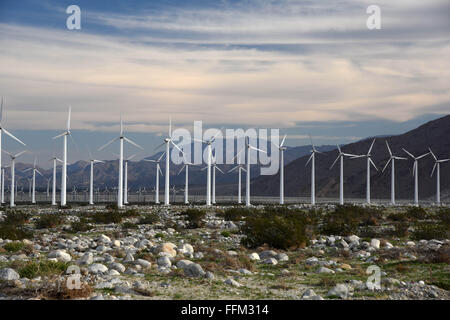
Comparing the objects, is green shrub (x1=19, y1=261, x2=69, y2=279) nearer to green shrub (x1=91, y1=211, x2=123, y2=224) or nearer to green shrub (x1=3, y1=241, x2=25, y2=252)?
green shrub (x1=3, y1=241, x2=25, y2=252)

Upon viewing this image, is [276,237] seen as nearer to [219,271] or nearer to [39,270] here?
[219,271]

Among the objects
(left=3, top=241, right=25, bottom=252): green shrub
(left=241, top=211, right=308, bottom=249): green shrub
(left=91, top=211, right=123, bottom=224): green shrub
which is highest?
(left=241, top=211, right=308, bottom=249): green shrub

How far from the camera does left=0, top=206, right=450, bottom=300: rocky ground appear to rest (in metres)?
12.3

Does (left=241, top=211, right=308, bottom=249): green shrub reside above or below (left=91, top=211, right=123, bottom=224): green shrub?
above

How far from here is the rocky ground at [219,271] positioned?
1232 centimetres

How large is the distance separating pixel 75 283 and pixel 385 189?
176 m

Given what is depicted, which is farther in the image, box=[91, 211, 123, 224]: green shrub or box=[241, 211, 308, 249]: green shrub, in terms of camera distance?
box=[91, 211, 123, 224]: green shrub

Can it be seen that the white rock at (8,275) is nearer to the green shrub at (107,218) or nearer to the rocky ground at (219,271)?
the rocky ground at (219,271)

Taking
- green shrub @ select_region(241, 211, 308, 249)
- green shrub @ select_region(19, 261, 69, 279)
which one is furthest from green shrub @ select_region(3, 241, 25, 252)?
green shrub @ select_region(241, 211, 308, 249)

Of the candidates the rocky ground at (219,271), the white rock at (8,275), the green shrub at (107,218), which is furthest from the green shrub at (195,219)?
the white rock at (8,275)

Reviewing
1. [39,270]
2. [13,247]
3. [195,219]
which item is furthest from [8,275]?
[195,219]

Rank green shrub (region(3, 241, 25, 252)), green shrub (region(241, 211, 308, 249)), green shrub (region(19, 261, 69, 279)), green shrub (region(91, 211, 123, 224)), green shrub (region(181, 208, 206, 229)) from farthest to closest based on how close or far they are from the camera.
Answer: green shrub (region(91, 211, 123, 224)) → green shrub (region(181, 208, 206, 229)) → green shrub (region(241, 211, 308, 249)) → green shrub (region(3, 241, 25, 252)) → green shrub (region(19, 261, 69, 279))
